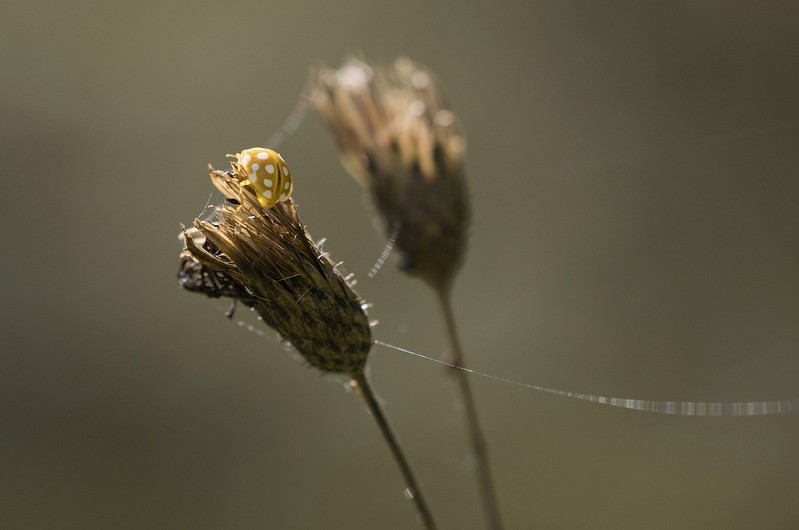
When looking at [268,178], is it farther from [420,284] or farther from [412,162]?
[420,284]

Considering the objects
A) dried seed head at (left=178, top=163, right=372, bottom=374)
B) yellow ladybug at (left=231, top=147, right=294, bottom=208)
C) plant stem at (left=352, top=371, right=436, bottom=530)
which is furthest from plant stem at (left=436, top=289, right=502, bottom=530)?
yellow ladybug at (left=231, top=147, right=294, bottom=208)

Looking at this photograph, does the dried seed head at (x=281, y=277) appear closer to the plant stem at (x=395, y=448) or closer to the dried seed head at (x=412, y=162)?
the plant stem at (x=395, y=448)

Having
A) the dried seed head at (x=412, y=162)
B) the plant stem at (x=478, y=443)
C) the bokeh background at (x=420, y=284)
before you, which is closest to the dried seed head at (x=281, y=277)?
the plant stem at (x=478, y=443)

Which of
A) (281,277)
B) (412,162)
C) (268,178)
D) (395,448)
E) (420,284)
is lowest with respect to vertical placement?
(395,448)

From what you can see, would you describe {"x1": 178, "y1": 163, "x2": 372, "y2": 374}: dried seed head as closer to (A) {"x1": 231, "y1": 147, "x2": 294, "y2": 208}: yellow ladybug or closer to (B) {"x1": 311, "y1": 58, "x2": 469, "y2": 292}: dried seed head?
(A) {"x1": 231, "y1": 147, "x2": 294, "y2": 208}: yellow ladybug

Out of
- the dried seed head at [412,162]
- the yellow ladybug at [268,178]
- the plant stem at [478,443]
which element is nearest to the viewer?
the yellow ladybug at [268,178]

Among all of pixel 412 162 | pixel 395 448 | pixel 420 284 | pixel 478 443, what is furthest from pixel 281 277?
pixel 420 284

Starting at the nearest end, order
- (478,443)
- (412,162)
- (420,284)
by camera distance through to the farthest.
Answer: (478,443) < (412,162) < (420,284)
